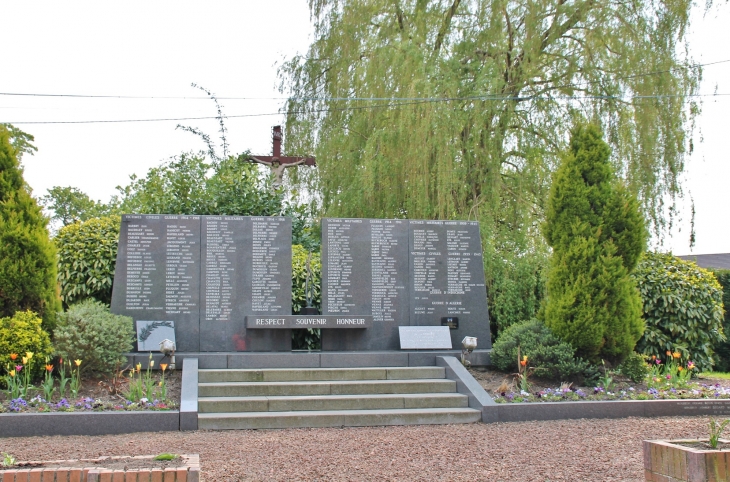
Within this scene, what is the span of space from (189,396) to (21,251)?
281cm

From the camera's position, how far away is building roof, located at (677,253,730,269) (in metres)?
20.3

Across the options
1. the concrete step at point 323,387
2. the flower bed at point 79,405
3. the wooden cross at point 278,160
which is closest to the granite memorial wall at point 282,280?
the concrete step at point 323,387

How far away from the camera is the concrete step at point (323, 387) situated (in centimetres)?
820

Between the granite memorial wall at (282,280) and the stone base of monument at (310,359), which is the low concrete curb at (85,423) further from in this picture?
the granite memorial wall at (282,280)

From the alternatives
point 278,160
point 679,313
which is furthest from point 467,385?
point 278,160

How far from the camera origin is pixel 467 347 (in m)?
9.31

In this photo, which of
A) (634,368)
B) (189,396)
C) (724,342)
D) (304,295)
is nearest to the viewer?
(189,396)

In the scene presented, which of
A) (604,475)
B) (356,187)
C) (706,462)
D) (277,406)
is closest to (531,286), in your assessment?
(356,187)

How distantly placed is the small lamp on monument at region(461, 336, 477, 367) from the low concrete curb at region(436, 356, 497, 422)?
189 millimetres

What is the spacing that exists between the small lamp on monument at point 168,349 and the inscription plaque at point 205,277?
2.82ft

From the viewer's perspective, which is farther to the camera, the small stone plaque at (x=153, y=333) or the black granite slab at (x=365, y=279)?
the black granite slab at (x=365, y=279)

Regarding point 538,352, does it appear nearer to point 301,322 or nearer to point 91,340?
point 301,322

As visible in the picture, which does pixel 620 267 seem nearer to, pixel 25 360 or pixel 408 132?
pixel 408 132

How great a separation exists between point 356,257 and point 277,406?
298 cm
